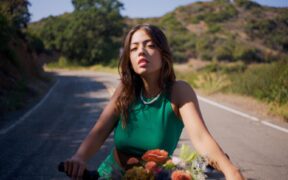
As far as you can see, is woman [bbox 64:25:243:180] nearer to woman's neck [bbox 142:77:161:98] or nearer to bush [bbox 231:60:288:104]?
woman's neck [bbox 142:77:161:98]

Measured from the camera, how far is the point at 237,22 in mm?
80500

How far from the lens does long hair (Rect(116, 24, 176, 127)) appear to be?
234cm

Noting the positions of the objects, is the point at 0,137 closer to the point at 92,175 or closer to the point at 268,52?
the point at 92,175

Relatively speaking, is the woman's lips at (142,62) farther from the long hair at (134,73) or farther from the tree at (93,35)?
the tree at (93,35)

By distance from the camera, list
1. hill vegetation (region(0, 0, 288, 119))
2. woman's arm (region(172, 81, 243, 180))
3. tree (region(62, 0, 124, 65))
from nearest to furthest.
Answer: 1. woman's arm (region(172, 81, 243, 180))
2. hill vegetation (region(0, 0, 288, 119))
3. tree (region(62, 0, 124, 65))

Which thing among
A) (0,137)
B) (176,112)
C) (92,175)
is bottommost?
(0,137)

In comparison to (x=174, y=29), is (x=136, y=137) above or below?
above

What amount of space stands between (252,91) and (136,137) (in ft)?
50.5

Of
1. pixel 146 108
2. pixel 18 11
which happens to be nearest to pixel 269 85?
pixel 146 108

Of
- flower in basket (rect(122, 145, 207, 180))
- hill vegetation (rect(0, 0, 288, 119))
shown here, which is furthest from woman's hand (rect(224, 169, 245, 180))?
hill vegetation (rect(0, 0, 288, 119))

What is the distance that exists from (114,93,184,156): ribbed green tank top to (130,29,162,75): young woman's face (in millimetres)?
224

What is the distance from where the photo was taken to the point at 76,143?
7.73 metres

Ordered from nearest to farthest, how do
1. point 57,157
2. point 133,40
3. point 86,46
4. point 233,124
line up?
point 133,40 < point 57,157 < point 233,124 < point 86,46

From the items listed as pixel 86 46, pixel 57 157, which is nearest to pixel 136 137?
pixel 57 157
